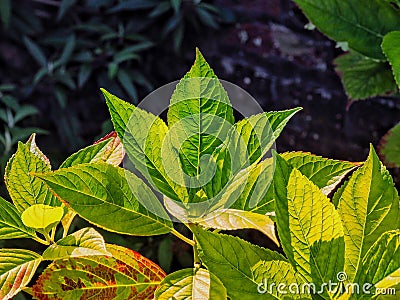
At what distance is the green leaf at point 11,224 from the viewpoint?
429 mm

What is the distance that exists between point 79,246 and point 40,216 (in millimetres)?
34

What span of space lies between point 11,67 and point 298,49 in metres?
1.09

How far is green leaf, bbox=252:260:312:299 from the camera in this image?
377mm

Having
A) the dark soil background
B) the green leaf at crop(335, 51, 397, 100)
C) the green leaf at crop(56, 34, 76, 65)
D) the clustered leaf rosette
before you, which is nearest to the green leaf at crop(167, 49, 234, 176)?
the clustered leaf rosette

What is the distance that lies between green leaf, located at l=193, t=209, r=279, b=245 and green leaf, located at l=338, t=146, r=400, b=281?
6 centimetres

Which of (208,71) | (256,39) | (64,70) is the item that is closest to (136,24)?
(64,70)

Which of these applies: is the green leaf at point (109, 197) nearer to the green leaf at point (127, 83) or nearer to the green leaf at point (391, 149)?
the green leaf at point (391, 149)

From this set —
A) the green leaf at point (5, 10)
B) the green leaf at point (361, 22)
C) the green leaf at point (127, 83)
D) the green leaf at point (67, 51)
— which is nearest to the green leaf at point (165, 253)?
the green leaf at point (361, 22)

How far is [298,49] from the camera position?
6.52 feet

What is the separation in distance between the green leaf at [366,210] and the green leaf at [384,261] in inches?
0.9

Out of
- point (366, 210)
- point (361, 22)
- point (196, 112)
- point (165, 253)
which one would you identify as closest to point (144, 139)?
point (196, 112)

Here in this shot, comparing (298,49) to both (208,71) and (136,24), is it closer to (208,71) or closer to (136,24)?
(136,24)

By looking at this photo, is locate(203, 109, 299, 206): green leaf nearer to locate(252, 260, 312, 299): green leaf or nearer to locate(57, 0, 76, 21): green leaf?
locate(252, 260, 312, 299): green leaf

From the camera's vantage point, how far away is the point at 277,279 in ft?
1.25
